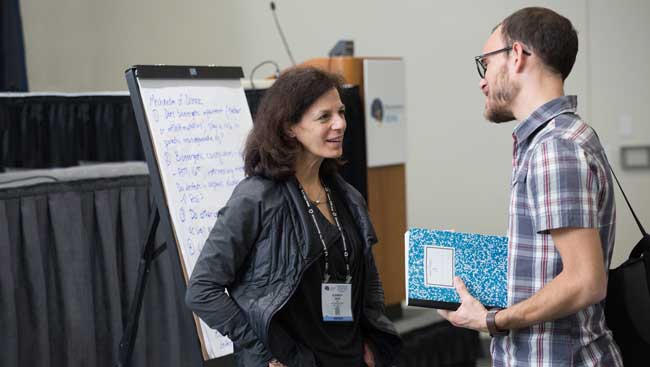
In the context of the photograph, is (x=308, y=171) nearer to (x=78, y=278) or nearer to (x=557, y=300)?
(x=557, y=300)

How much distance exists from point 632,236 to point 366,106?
75.1 inches

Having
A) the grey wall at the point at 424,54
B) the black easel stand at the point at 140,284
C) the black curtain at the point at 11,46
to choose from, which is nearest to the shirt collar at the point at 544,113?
the black easel stand at the point at 140,284

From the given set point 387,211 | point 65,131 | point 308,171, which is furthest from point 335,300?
Answer: point 65,131

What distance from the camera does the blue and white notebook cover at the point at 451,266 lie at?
5.58 feet

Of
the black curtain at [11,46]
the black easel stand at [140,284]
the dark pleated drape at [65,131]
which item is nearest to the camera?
the black easel stand at [140,284]

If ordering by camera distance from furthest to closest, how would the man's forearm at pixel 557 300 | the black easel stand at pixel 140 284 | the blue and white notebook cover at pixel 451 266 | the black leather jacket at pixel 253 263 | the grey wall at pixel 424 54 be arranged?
the grey wall at pixel 424 54, the black easel stand at pixel 140 284, the black leather jacket at pixel 253 263, the blue and white notebook cover at pixel 451 266, the man's forearm at pixel 557 300

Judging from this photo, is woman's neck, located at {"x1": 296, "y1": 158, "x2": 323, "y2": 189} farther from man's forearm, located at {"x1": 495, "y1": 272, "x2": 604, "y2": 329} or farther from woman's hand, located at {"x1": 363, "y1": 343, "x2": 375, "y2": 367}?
man's forearm, located at {"x1": 495, "y1": 272, "x2": 604, "y2": 329}

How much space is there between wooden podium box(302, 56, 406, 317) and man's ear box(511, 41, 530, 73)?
2.73m

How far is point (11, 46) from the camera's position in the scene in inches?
222

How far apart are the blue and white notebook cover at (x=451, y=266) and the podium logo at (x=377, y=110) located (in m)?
2.66

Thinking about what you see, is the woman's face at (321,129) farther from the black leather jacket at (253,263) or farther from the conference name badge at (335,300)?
the conference name badge at (335,300)

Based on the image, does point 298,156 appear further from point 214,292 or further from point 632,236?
point 632,236

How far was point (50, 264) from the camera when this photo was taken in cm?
291

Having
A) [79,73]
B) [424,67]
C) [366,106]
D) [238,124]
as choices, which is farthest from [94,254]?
[79,73]
